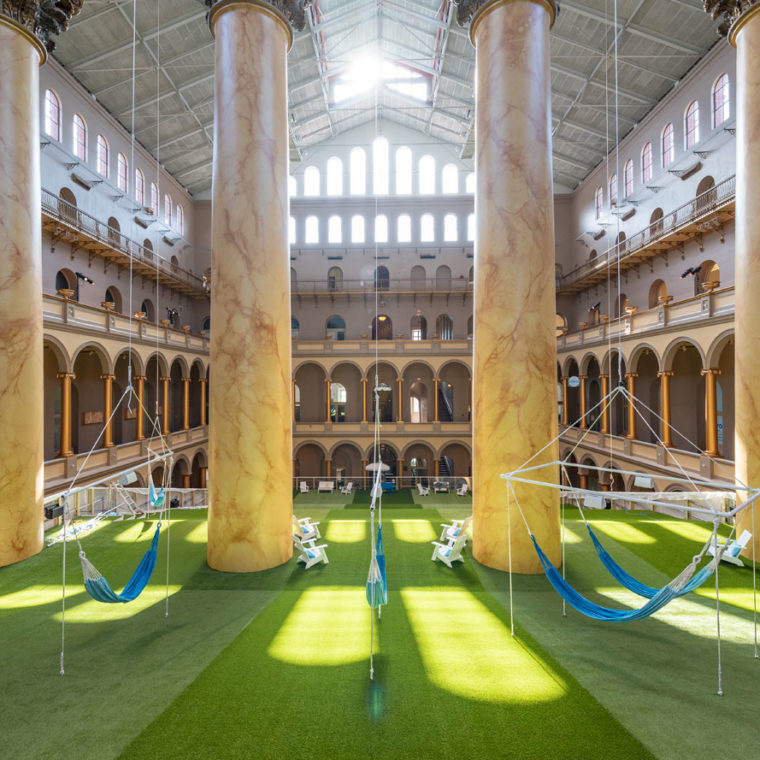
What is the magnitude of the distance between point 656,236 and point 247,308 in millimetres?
18857

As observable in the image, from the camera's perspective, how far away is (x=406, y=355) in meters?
27.7

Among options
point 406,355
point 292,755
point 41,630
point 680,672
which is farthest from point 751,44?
point 406,355

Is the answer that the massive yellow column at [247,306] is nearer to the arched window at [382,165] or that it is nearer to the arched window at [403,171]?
the arched window at [382,165]

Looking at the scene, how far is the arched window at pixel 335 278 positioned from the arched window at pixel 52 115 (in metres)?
15.9

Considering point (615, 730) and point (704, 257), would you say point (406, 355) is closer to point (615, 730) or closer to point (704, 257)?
point (704, 257)

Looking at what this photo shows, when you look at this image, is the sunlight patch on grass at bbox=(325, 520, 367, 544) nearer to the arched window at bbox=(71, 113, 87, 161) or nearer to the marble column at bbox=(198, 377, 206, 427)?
the marble column at bbox=(198, 377, 206, 427)

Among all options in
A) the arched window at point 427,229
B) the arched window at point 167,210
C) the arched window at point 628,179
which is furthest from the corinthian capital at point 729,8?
the arched window at point 167,210

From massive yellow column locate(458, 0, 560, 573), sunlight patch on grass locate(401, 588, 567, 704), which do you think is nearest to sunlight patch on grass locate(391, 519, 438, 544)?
A: massive yellow column locate(458, 0, 560, 573)

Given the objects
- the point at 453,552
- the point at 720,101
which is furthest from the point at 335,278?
the point at 453,552

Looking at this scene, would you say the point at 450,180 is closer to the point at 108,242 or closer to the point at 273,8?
the point at 108,242

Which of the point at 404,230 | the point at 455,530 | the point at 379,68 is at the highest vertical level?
the point at 379,68

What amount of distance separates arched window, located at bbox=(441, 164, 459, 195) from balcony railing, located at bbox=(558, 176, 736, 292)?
8.92 meters

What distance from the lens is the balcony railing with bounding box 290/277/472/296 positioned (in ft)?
100

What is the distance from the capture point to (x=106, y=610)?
6.79 meters
